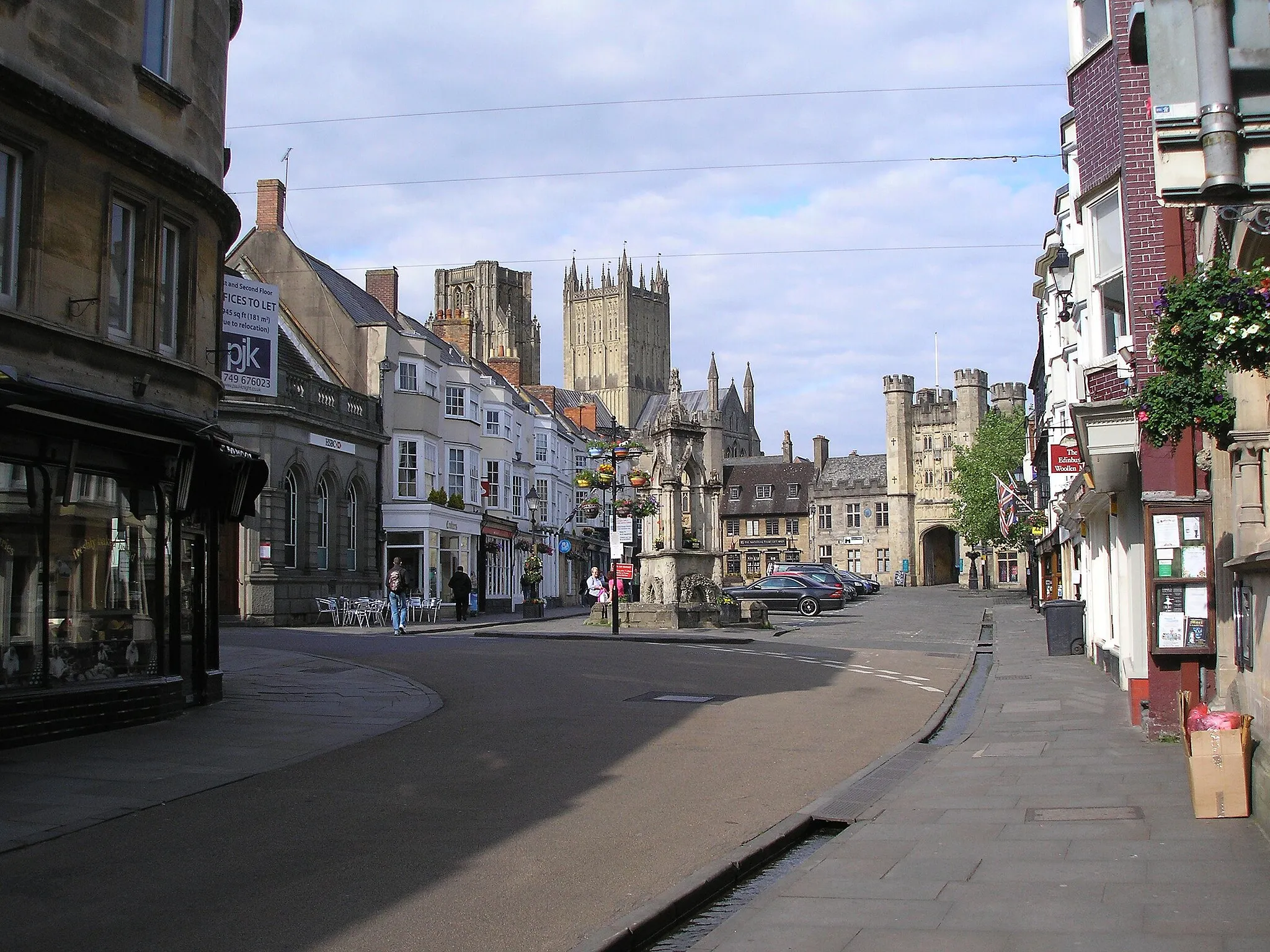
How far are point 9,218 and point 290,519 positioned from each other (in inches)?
977

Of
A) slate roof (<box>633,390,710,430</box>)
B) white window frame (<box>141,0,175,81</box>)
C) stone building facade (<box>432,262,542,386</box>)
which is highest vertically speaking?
stone building facade (<box>432,262,542,386</box>)

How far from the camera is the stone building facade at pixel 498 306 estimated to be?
13650 centimetres

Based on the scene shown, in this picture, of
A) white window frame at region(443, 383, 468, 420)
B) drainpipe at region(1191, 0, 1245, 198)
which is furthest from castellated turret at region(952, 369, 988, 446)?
drainpipe at region(1191, 0, 1245, 198)

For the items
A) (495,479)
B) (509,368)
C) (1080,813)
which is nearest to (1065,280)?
(1080,813)

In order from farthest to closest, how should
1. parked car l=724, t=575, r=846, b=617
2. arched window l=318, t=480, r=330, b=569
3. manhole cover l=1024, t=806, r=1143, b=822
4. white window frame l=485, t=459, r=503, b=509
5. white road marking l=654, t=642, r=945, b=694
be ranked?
white window frame l=485, t=459, r=503, b=509
parked car l=724, t=575, r=846, b=617
arched window l=318, t=480, r=330, b=569
white road marking l=654, t=642, r=945, b=694
manhole cover l=1024, t=806, r=1143, b=822

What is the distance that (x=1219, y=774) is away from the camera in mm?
8242

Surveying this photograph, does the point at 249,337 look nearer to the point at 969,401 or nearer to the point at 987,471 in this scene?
the point at 987,471

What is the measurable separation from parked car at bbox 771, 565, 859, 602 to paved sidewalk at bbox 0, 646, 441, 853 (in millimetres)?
31589

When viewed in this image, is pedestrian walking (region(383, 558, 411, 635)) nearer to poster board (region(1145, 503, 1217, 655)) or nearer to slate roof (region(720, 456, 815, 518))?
poster board (region(1145, 503, 1217, 655))

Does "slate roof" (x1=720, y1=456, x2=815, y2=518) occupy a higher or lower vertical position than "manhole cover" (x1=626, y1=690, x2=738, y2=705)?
higher

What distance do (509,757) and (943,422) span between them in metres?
94.7

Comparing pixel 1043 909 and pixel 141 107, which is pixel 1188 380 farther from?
pixel 141 107

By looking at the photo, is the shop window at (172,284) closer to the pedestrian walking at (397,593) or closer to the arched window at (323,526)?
the pedestrian walking at (397,593)

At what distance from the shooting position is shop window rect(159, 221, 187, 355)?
14281 mm
